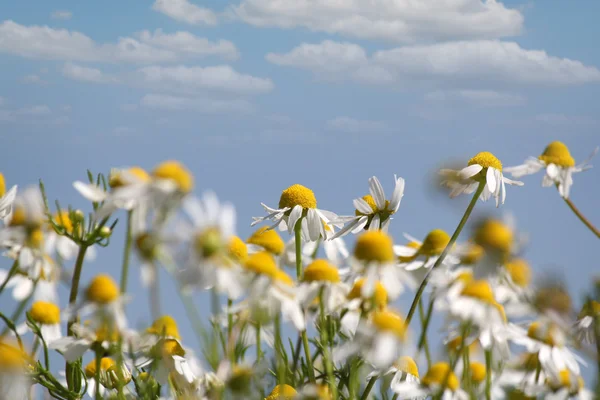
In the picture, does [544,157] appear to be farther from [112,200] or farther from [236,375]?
[112,200]

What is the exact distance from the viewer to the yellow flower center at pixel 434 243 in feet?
7.49

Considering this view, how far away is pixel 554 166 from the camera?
2375 millimetres

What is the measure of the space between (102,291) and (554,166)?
1.41 metres

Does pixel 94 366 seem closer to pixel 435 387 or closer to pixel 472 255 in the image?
pixel 435 387

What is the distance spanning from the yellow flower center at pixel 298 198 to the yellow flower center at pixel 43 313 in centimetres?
88

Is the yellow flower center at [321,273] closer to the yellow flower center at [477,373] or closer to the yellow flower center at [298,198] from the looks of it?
the yellow flower center at [477,373]

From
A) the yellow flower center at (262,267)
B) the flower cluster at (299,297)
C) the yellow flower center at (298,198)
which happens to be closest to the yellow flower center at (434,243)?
the flower cluster at (299,297)

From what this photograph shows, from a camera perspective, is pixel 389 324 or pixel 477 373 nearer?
pixel 389 324

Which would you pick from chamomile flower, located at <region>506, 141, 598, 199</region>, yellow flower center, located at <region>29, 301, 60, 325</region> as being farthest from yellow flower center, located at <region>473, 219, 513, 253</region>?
yellow flower center, located at <region>29, 301, 60, 325</region>

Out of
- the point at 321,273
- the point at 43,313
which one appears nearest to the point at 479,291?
the point at 321,273

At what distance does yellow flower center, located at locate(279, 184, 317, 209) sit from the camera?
287 cm

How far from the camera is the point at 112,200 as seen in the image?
4.82 feet

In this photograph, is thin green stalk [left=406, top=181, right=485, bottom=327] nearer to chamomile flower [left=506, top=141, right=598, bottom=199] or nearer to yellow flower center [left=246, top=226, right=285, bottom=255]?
chamomile flower [left=506, top=141, right=598, bottom=199]

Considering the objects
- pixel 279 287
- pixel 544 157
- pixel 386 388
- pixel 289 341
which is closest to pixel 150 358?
pixel 289 341
